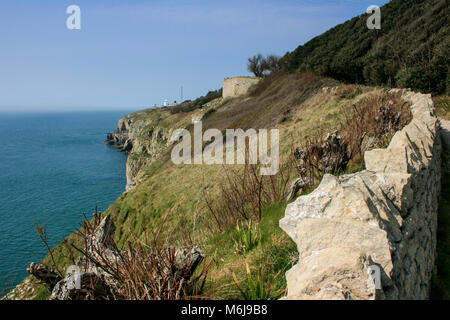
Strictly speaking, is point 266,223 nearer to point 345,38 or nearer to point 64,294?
point 64,294

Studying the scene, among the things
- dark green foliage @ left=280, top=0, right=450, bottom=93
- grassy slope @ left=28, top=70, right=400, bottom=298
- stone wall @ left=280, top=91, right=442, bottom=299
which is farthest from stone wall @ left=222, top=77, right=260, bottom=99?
stone wall @ left=280, top=91, right=442, bottom=299

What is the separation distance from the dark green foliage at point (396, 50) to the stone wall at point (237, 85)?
38.7ft

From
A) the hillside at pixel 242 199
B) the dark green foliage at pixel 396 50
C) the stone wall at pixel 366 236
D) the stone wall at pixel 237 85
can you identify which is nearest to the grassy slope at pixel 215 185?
the hillside at pixel 242 199

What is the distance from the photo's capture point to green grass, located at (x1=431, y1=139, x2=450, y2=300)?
3.40 metres

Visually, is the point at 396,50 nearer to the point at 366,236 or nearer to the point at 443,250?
the point at 443,250

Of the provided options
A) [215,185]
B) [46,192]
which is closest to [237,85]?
[46,192]

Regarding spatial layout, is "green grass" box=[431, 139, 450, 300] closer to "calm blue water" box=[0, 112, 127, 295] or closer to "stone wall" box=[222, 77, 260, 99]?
"calm blue water" box=[0, 112, 127, 295]

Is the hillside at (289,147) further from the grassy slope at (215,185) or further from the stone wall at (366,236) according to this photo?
the stone wall at (366,236)

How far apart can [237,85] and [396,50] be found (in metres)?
22.8

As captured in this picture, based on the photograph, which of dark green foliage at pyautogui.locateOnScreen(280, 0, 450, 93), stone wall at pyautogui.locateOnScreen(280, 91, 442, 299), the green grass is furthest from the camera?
dark green foliage at pyautogui.locateOnScreen(280, 0, 450, 93)

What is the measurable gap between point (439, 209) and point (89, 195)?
32955mm

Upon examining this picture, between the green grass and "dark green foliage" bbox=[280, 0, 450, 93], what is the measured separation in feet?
30.2

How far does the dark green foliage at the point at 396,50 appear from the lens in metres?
13.5
